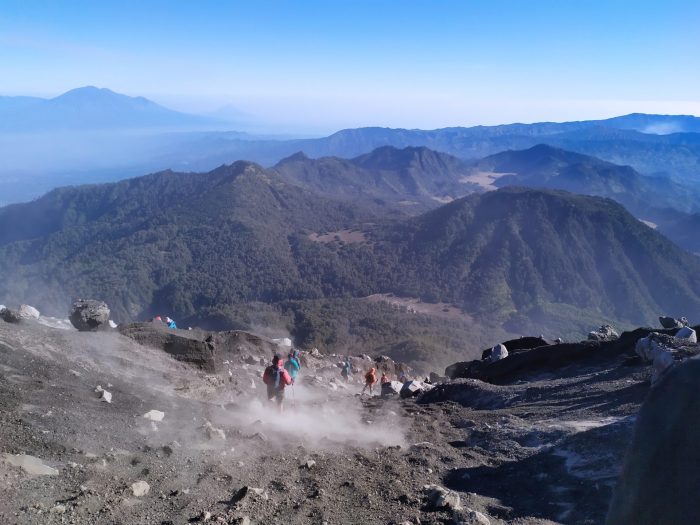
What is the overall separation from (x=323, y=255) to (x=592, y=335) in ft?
231

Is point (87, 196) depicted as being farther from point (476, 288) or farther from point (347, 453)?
point (347, 453)

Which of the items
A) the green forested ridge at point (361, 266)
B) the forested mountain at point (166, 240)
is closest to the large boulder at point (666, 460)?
the green forested ridge at point (361, 266)

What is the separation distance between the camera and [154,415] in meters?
9.50

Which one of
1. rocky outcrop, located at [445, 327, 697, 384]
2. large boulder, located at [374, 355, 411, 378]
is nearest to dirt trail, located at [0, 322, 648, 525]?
rocky outcrop, located at [445, 327, 697, 384]

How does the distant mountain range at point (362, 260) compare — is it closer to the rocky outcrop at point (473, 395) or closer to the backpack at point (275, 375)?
the rocky outcrop at point (473, 395)

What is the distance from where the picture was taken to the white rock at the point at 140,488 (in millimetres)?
6477

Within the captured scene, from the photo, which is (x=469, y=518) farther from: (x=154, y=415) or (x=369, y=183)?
(x=369, y=183)

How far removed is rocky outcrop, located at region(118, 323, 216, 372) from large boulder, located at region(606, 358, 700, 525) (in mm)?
13024

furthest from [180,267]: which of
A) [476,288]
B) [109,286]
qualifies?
[476,288]

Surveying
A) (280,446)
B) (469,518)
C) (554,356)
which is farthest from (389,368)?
(469,518)

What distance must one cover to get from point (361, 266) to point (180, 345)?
69.8m

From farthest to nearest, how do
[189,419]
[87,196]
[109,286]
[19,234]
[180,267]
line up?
[87,196], [19,234], [180,267], [109,286], [189,419]

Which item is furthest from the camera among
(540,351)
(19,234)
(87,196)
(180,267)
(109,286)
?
(87,196)

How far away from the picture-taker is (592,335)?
18.9 metres
